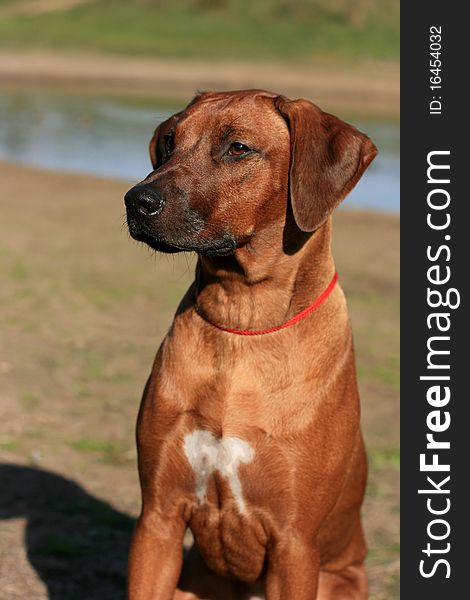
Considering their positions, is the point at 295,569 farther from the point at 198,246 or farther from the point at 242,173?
the point at 242,173

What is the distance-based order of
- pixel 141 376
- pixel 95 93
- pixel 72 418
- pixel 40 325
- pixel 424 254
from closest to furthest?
pixel 424 254 → pixel 72 418 → pixel 141 376 → pixel 40 325 → pixel 95 93

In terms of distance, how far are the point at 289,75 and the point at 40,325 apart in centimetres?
2389

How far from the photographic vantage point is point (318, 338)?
3797mm

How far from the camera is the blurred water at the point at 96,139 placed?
635 inches

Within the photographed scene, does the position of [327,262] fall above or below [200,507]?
above

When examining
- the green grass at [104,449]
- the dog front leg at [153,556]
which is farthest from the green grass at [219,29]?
the dog front leg at [153,556]

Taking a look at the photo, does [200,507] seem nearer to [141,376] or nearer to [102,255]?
[141,376]

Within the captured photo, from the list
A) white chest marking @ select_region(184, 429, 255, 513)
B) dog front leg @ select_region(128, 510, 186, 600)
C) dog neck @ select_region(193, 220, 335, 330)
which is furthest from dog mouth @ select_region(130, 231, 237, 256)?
dog front leg @ select_region(128, 510, 186, 600)

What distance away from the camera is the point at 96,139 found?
19.4 m

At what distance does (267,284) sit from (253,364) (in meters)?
0.26

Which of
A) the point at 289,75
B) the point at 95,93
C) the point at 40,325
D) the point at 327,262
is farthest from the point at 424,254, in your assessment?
the point at 289,75

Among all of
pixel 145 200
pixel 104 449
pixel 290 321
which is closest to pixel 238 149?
pixel 145 200

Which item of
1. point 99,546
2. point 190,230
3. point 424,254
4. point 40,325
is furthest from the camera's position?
point 40,325

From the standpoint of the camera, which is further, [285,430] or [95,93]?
[95,93]
